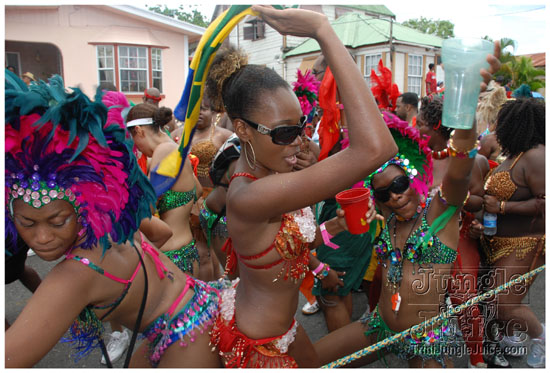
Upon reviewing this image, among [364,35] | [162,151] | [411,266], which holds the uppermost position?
[364,35]

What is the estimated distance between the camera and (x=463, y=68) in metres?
1.86

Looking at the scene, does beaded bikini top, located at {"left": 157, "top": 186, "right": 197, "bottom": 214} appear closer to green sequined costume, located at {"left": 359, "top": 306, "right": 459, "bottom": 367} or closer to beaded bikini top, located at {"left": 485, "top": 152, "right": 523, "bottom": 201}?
green sequined costume, located at {"left": 359, "top": 306, "right": 459, "bottom": 367}

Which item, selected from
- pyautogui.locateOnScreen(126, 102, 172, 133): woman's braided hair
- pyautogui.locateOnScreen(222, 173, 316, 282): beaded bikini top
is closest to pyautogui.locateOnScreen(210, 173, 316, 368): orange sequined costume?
pyautogui.locateOnScreen(222, 173, 316, 282): beaded bikini top

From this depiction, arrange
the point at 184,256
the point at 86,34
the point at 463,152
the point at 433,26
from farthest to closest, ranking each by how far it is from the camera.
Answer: the point at 433,26 < the point at 86,34 < the point at 184,256 < the point at 463,152

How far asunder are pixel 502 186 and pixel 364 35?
1659 cm

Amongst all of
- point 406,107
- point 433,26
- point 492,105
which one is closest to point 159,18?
point 406,107

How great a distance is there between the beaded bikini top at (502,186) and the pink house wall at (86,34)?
44.6ft

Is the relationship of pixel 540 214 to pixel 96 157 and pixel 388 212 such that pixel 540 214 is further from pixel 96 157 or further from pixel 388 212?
pixel 96 157

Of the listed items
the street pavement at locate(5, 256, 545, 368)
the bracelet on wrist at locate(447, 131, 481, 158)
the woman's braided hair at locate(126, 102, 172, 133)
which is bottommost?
the street pavement at locate(5, 256, 545, 368)

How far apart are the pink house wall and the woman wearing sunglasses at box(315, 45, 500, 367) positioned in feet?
44.8

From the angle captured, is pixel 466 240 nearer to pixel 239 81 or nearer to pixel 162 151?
pixel 239 81

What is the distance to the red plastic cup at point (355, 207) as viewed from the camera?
1909 mm

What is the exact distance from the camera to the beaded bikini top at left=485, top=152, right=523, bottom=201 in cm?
343

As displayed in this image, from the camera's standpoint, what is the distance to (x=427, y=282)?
2557 millimetres
